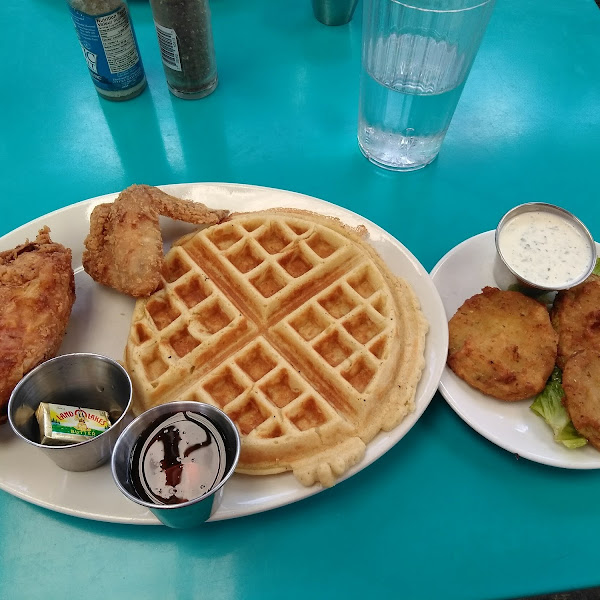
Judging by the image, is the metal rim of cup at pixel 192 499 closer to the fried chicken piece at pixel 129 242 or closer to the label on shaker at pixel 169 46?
the fried chicken piece at pixel 129 242

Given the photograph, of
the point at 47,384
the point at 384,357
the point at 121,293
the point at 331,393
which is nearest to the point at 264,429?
the point at 331,393

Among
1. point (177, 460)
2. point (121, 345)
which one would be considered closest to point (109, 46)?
point (121, 345)

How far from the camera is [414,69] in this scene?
97.0 inches

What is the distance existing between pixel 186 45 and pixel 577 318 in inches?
88.6

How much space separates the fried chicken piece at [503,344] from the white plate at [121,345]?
0.29ft

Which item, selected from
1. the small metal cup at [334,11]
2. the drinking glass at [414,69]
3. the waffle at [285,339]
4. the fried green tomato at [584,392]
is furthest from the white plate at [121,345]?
the small metal cup at [334,11]

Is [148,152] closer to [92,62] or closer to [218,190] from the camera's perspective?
[92,62]

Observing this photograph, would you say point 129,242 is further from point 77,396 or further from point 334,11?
point 334,11

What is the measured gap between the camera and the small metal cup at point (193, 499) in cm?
146

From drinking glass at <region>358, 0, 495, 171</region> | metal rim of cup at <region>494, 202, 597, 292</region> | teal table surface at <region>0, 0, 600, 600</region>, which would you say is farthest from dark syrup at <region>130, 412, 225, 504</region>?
drinking glass at <region>358, 0, 495, 171</region>

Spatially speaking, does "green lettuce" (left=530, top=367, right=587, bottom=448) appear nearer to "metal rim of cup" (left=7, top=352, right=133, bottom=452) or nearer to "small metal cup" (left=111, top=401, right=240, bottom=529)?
"small metal cup" (left=111, top=401, right=240, bottom=529)

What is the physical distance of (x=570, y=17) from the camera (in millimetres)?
3523

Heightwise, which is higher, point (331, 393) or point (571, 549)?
point (331, 393)

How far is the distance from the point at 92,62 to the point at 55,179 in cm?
65
